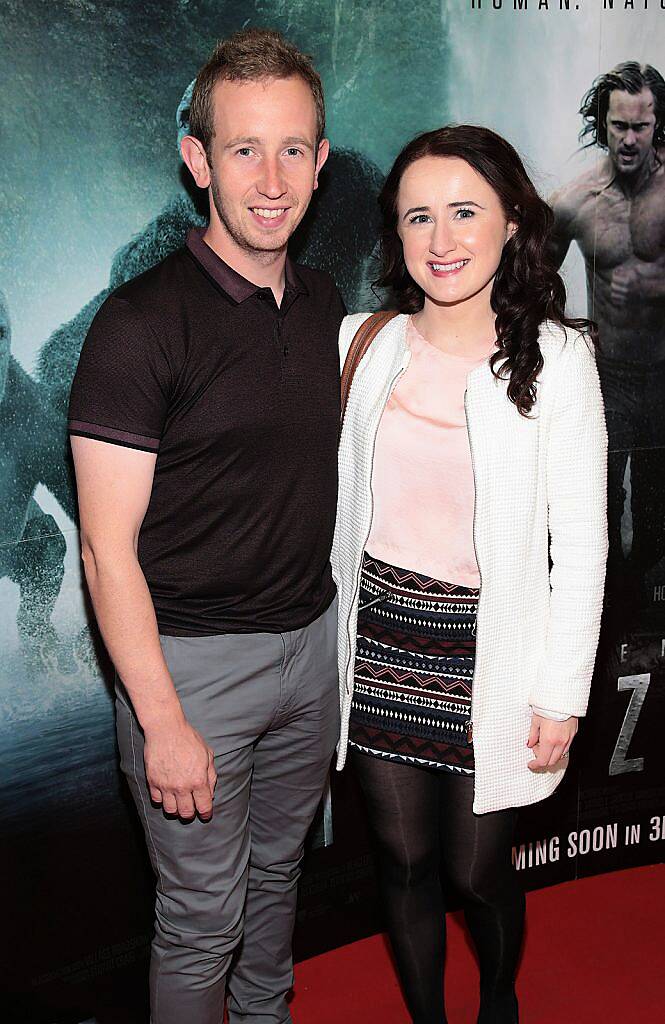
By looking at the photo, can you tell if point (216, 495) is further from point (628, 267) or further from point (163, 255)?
point (628, 267)

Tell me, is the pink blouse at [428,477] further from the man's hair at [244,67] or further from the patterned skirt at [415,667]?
the man's hair at [244,67]

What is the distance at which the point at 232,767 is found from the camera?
6.82 feet

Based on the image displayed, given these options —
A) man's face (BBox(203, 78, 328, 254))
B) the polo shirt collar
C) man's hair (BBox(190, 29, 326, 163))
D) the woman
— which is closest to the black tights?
the woman

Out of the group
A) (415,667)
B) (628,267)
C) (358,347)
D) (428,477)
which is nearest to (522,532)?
(428,477)

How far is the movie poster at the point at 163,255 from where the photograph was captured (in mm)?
2242

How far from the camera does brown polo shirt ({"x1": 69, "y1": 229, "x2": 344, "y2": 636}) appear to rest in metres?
1.83

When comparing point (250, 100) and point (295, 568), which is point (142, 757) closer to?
point (295, 568)

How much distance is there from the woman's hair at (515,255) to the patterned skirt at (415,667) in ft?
1.31

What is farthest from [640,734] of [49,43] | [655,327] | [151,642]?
[49,43]

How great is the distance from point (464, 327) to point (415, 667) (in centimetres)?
66

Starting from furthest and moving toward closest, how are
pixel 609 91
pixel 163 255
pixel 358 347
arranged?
pixel 609 91, pixel 163 255, pixel 358 347

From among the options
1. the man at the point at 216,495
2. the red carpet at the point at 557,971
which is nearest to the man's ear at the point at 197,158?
the man at the point at 216,495

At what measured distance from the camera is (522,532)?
201cm

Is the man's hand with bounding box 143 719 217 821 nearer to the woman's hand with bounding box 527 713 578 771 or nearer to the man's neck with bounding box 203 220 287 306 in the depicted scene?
the woman's hand with bounding box 527 713 578 771
